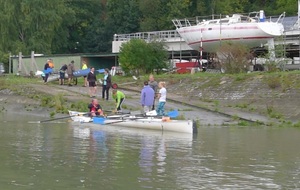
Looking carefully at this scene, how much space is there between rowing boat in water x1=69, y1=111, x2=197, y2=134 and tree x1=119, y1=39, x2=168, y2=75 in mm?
18686

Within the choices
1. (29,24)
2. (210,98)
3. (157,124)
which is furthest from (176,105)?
(29,24)

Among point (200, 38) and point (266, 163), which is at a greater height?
point (200, 38)

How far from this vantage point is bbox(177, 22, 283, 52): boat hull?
153 feet

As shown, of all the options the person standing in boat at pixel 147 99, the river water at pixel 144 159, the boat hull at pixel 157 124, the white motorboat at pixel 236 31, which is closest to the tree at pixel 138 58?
the white motorboat at pixel 236 31

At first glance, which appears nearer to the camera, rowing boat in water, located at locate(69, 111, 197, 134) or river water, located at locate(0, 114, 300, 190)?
river water, located at locate(0, 114, 300, 190)

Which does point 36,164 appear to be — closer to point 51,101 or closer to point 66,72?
point 51,101

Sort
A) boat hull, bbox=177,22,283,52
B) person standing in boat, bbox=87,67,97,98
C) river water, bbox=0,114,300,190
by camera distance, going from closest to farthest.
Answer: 1. river water, bbox=0,114,300,190
2. person standing in boat, bbox=87,67,97,98
3. boat hull, bbox=177,22,283,52

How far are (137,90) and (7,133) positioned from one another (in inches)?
626

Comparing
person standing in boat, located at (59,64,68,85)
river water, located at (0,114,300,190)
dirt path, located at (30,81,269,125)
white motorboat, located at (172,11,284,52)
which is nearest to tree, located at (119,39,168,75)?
white motorboat, located at (172,11,284,52)

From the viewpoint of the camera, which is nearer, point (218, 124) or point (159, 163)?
point (159, 163)

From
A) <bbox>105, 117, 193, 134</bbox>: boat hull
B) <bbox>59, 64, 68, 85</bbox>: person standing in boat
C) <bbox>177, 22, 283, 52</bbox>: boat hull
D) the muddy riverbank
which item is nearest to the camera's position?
<bbox>105, 117, 193, 134</bbox>: boat hull

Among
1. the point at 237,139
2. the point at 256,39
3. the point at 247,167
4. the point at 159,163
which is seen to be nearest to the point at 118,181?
the point at 159,163

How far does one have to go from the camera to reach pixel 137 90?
37156mm

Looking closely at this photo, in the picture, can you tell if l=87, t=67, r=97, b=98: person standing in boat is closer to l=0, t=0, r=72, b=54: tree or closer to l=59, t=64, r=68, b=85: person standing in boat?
l=59, t=64, r=68, b=85: person standing in boat
